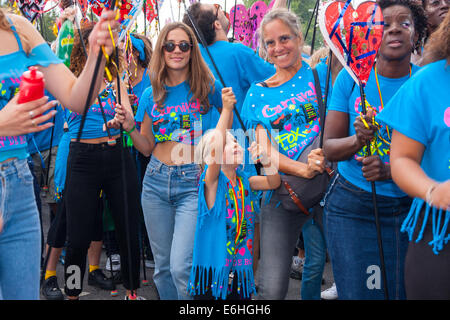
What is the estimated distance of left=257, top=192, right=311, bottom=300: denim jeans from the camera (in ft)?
8.92

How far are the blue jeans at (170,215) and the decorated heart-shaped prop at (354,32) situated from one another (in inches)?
45.6

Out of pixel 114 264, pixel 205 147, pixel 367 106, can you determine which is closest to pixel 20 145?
pixel 205 147

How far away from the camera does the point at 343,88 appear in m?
2.29

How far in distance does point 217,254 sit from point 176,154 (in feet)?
2.13

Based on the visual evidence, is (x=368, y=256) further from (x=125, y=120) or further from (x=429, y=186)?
(x=125, y=120)

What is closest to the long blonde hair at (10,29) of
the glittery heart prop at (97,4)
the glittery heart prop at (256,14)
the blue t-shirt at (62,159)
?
the glittery heart prop at (97,4)

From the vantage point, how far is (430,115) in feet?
5.54

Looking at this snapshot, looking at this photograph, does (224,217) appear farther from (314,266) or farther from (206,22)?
(206,22)

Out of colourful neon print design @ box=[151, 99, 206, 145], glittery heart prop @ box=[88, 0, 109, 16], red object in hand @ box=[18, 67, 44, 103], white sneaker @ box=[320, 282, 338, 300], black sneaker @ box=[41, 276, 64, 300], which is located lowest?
white sneaker @ box=[320, 282, 338, 300]

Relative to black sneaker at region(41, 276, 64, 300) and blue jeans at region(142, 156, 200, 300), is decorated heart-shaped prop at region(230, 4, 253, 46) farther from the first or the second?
black sneaker at region(41, 276, 64, 300)

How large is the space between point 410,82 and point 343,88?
57 cm

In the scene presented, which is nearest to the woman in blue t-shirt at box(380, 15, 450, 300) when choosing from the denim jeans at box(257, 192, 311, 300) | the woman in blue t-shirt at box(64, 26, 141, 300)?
the denim jeans at box(257, 192, 311, 300)

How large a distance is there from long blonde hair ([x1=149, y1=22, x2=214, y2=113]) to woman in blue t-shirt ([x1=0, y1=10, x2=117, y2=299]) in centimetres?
133

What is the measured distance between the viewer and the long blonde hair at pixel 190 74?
312cm
